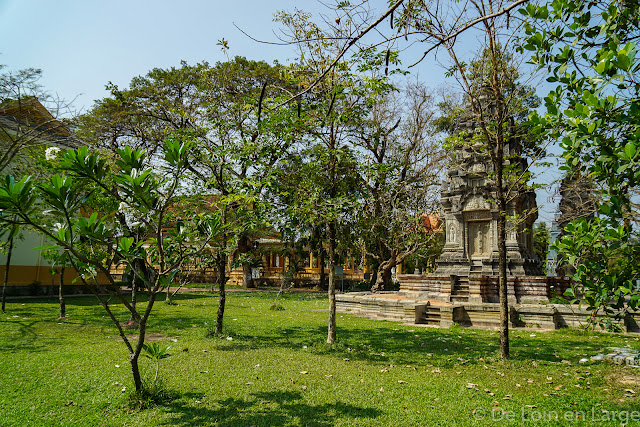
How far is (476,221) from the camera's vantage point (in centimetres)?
1652

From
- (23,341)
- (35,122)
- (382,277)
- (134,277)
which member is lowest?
(23,341)

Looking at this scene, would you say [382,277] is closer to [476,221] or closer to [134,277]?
[476,221]

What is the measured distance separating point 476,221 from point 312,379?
12.6m

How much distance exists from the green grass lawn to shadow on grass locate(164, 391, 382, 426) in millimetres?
→ 12

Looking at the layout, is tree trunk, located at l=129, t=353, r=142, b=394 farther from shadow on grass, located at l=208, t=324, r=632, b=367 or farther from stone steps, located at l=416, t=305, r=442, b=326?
stone steps, located at l=416, t=305, r=442, b=326

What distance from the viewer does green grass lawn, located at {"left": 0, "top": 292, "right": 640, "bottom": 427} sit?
180 inches

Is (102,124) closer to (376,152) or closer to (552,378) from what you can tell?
(376,152)

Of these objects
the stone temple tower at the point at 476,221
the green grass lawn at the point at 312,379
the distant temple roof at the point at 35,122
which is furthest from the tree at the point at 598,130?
the stone temple tower at the point at 476,221

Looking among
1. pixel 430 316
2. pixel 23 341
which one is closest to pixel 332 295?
pixel 430 316

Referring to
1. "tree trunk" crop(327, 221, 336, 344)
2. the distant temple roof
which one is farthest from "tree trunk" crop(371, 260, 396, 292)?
the distant temple roof

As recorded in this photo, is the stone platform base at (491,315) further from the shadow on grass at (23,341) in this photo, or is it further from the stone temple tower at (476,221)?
the shadow on grass at (23,341)

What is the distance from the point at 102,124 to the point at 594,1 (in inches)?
1001

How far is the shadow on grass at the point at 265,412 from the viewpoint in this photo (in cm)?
434

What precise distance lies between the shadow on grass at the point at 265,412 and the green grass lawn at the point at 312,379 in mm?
12
